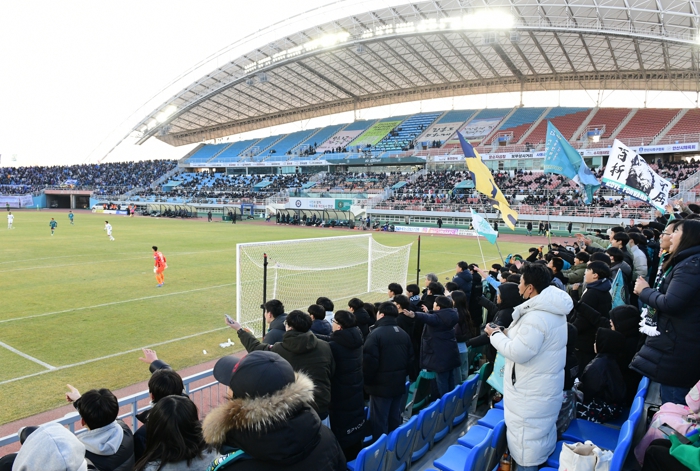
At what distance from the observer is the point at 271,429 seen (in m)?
1.77

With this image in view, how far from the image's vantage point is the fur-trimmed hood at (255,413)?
69.6 inches

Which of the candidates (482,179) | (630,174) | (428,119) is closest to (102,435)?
(482,179)

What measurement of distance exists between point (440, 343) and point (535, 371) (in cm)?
225

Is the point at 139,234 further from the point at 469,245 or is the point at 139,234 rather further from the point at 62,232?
the point at 469,245

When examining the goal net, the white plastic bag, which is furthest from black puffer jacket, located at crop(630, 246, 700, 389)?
the goal net

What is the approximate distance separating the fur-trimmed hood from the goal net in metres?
8.78

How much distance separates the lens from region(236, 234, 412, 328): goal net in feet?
42.6

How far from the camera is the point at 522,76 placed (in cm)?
5359

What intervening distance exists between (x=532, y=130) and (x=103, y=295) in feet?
164

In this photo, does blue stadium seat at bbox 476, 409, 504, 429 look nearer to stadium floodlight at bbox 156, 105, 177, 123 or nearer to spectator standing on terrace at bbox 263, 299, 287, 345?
spectator standing on terrace at bbox 263, 299, 287, 345

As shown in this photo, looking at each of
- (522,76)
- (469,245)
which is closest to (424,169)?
(522,76)

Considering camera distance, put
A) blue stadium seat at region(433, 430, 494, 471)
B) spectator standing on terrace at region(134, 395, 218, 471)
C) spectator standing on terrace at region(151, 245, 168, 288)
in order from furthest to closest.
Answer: spectator standing on terrace at region(151, 245, 168, 288) < blue stadium seat at region(433, 430, 494, 471) < spectator standing on terrace at region(134, 395, 218, 471)

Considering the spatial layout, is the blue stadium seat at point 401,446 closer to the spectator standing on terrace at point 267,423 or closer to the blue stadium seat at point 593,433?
the blue stadium seat at point 593,433

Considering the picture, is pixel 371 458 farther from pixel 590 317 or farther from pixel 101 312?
pixel 101 312
